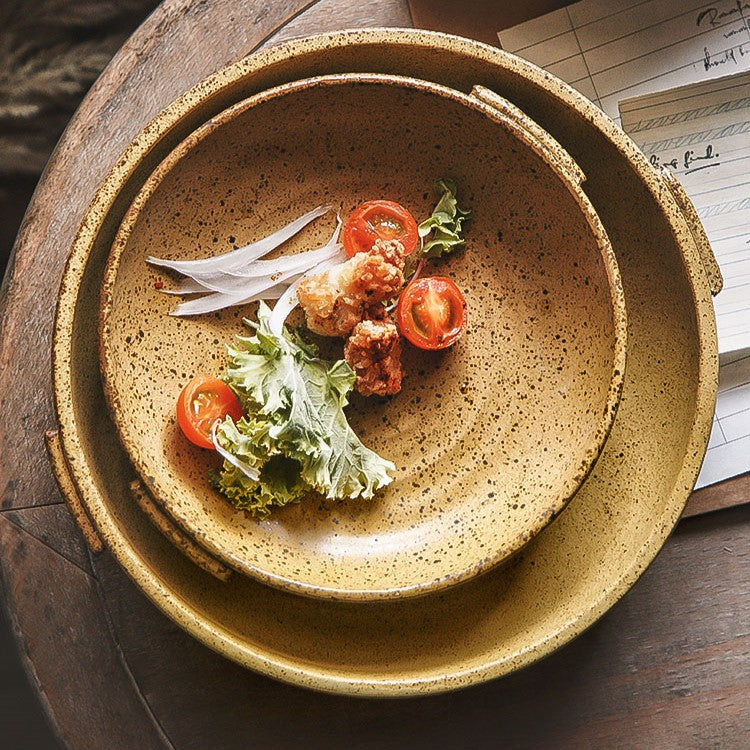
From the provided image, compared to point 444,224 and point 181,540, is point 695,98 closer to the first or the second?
point 444,224

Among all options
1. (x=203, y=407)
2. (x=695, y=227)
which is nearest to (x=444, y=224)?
(x=695, y=227)

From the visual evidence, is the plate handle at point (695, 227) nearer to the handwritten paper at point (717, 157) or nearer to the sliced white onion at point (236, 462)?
the handwritten paper at point (717, 157)

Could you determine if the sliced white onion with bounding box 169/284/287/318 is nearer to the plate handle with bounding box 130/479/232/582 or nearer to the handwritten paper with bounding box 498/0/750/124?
the plate handle with bounding box 130/479/232/582

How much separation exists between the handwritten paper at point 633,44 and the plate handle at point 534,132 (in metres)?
0.25

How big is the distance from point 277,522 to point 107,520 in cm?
32

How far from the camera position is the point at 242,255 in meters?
1.72

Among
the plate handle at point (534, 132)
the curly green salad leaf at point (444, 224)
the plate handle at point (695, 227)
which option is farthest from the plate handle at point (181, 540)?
the plate handle at point (695, 227)

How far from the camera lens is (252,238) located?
1.75 meters

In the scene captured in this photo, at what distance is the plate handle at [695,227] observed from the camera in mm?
1646

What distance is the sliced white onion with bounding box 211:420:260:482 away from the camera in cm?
157

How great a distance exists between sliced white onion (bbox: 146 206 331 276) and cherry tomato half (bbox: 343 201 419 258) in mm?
85

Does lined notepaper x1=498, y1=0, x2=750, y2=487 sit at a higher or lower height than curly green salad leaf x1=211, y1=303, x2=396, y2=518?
higher

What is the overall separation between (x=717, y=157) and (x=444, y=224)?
0.62 meters

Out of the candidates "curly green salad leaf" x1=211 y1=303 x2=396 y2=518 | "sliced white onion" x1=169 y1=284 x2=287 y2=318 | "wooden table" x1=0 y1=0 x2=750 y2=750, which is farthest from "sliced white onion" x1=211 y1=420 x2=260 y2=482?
"wooden table" x1=0 y1=0 x2=750 y2=750
